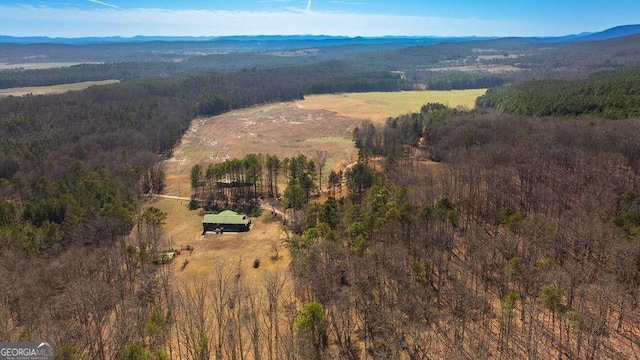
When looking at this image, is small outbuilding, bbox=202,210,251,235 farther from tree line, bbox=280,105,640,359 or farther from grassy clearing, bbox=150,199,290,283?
tree line, bbox=280,105,640,359

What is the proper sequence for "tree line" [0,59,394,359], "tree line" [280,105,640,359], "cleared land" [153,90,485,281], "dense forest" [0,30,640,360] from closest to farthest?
"tree line" [280,105,640,359] < "dense forest" [0,30,640,360] < "tree line" [0,59,394,359] < "cleared land" [153,90,485,281]

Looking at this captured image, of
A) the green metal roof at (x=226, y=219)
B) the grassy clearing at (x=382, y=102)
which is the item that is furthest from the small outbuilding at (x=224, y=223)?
the grassy clearing at (x=382, y=102)

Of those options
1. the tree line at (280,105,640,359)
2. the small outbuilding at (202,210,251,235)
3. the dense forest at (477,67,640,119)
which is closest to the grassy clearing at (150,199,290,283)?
the small outbuilding at (202,210,251,235)

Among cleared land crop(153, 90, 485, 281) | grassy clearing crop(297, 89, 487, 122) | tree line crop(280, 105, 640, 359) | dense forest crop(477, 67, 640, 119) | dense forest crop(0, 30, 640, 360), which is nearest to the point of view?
tree line crop(280, 105, 640, 359)

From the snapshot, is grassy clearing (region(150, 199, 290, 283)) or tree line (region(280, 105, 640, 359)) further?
grassy clearing (region(150, 199, 290, 283))

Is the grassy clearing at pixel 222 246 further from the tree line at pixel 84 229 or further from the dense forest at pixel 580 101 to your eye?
the dense forest at pixel 580 101

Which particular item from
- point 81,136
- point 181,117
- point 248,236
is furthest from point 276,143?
point 248,236

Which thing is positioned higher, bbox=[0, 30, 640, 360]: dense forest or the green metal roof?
bbox=[0, 30, 640, 360]: dense forest
